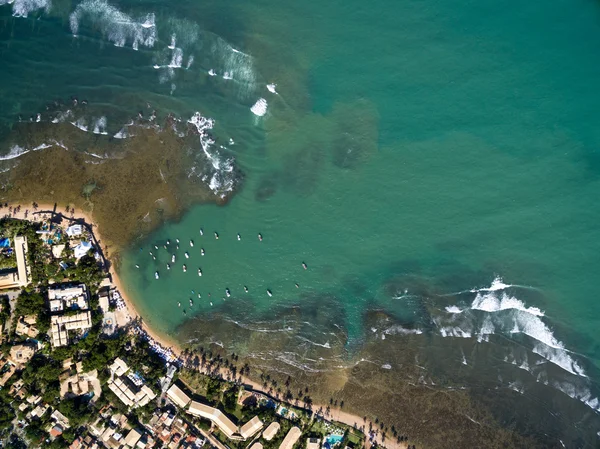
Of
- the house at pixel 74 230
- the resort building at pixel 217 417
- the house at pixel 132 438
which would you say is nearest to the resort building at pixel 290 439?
the resort building at pixel 217 417

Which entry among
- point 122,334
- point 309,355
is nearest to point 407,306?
point 309,355

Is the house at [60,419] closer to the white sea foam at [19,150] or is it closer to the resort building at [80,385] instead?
the resort building at [80,385]

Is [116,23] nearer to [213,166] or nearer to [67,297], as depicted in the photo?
[213,166]

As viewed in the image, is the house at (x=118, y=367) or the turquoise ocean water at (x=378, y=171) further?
the house at (x=118, y=367)

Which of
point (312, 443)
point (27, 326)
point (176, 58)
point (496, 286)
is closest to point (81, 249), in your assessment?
point (27, 326)

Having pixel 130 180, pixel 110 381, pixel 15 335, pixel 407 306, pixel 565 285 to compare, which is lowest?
pixel 110 381

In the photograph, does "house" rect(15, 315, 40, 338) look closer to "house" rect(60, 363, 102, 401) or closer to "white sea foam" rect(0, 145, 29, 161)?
"house" rect(60, 363, 102, 401)

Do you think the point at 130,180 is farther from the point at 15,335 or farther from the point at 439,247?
the point at 439,247

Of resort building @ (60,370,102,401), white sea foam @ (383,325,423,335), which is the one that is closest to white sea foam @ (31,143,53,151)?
resort building @ (60,370,102,401)
